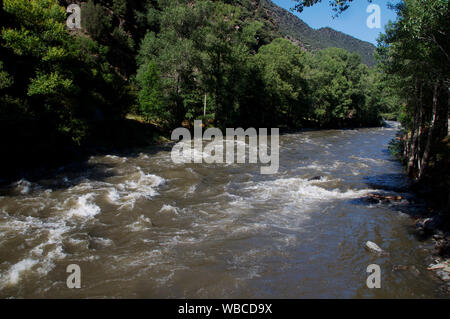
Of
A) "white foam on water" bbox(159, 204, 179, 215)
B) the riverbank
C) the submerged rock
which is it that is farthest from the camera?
"white foam on water" bbox(159, 204, 179, 215)

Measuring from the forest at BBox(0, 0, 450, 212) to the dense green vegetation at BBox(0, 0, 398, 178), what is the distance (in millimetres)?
123

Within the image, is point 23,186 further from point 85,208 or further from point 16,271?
point 16,271

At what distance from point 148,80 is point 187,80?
668 cm

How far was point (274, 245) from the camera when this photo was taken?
10508mm

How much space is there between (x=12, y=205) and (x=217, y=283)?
406 inches

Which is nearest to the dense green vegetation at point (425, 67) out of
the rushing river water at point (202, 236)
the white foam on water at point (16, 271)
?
the rushing river water at point (202, 236)

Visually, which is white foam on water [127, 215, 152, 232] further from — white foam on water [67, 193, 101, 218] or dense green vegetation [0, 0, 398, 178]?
dense green vegetation [0, 0, 398, 178]

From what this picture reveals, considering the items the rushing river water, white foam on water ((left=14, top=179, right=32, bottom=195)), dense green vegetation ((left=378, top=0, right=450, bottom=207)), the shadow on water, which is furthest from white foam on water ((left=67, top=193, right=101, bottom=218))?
dense green vegetation ((left=378, top=0, right=450, bottom=207))

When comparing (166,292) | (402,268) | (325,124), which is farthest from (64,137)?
(325,124)

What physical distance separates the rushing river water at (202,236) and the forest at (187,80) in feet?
13.5

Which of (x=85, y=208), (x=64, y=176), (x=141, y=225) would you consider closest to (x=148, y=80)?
(x=64, y=176)

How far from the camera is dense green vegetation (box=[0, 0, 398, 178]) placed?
18688 mm
